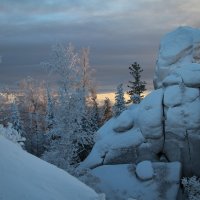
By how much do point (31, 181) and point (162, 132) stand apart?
75.0ft

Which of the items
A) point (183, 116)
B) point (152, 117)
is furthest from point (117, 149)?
point (183, 116)

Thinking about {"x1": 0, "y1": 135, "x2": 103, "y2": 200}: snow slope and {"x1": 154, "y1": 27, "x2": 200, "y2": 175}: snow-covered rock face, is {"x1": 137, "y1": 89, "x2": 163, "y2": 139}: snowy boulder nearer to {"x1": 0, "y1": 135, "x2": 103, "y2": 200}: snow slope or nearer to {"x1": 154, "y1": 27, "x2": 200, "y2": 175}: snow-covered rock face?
{"x1": 154, "y1": 27, "x2": 200, "y2": 175}: snow-covered rock face

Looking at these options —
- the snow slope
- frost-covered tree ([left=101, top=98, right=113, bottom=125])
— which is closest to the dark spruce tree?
frost-covered tree ([left=101, top=98, right=113, bottom=125])

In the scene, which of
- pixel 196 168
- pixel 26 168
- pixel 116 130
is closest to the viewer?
pixel 26 168

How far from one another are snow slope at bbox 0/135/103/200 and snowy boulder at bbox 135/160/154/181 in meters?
17.7

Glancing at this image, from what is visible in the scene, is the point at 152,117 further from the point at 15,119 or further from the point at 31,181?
the point at 31,181

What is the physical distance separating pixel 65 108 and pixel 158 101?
820cm

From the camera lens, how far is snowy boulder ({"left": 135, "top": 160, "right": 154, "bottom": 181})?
27859mm

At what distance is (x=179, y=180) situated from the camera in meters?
27.9

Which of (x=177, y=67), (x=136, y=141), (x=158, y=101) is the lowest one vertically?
(x=136, y=141)

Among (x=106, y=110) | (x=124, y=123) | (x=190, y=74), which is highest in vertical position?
(x=190, y=74)

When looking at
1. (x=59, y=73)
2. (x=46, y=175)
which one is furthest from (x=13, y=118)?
(x=46, y=175)

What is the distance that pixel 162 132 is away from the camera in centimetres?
3073

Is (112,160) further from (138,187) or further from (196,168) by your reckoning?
(196,168)
